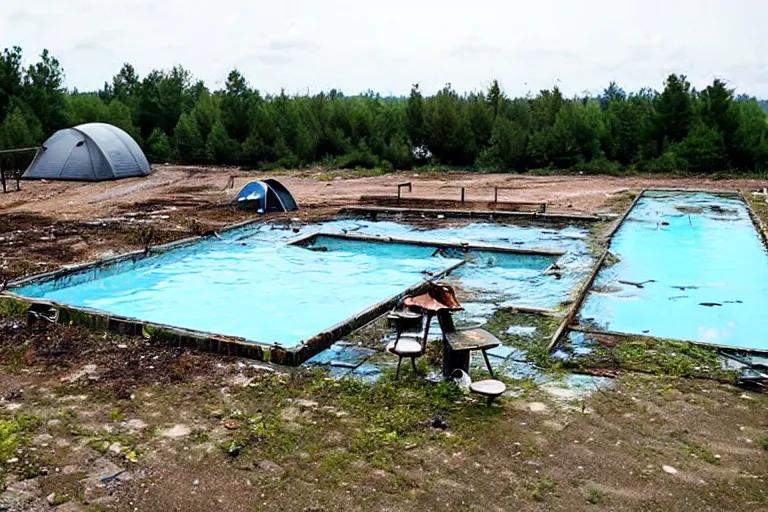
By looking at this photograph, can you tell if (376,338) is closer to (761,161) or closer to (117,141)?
(117,141)

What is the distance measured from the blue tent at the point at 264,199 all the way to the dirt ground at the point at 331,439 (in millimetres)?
8413

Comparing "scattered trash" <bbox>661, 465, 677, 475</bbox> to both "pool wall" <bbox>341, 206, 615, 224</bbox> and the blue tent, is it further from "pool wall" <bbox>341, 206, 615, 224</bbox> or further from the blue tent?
the blue tent

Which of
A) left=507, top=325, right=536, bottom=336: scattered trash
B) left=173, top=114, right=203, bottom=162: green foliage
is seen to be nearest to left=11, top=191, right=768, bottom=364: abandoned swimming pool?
left=507, top=325, right=536, bottom=336: scattered trash

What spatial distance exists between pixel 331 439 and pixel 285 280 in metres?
5.90

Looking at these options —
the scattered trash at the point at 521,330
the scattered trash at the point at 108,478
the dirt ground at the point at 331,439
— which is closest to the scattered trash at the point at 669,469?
the dirt ground at the point at 331,439

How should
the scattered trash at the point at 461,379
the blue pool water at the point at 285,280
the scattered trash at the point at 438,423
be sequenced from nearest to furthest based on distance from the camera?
1. the scattered trash at the point at 438,423
2. the scattered trash at the point at 461,379
3. the blue pool water at the point at 285,280

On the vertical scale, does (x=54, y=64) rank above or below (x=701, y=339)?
above

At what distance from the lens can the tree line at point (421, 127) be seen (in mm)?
22719

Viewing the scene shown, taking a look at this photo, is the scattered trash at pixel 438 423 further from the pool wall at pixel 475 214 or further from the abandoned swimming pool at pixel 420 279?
the pool wall at pixel 475 214

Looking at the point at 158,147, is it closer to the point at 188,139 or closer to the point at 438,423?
the point at 188,139

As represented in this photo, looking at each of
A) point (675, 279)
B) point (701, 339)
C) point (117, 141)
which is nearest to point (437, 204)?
point (675, 279)

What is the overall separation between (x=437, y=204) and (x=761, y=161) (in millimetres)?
12436

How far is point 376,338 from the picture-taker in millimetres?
6270

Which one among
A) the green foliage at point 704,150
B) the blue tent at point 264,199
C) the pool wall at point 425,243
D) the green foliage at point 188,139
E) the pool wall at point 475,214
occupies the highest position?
the green foliage at point 188,139
